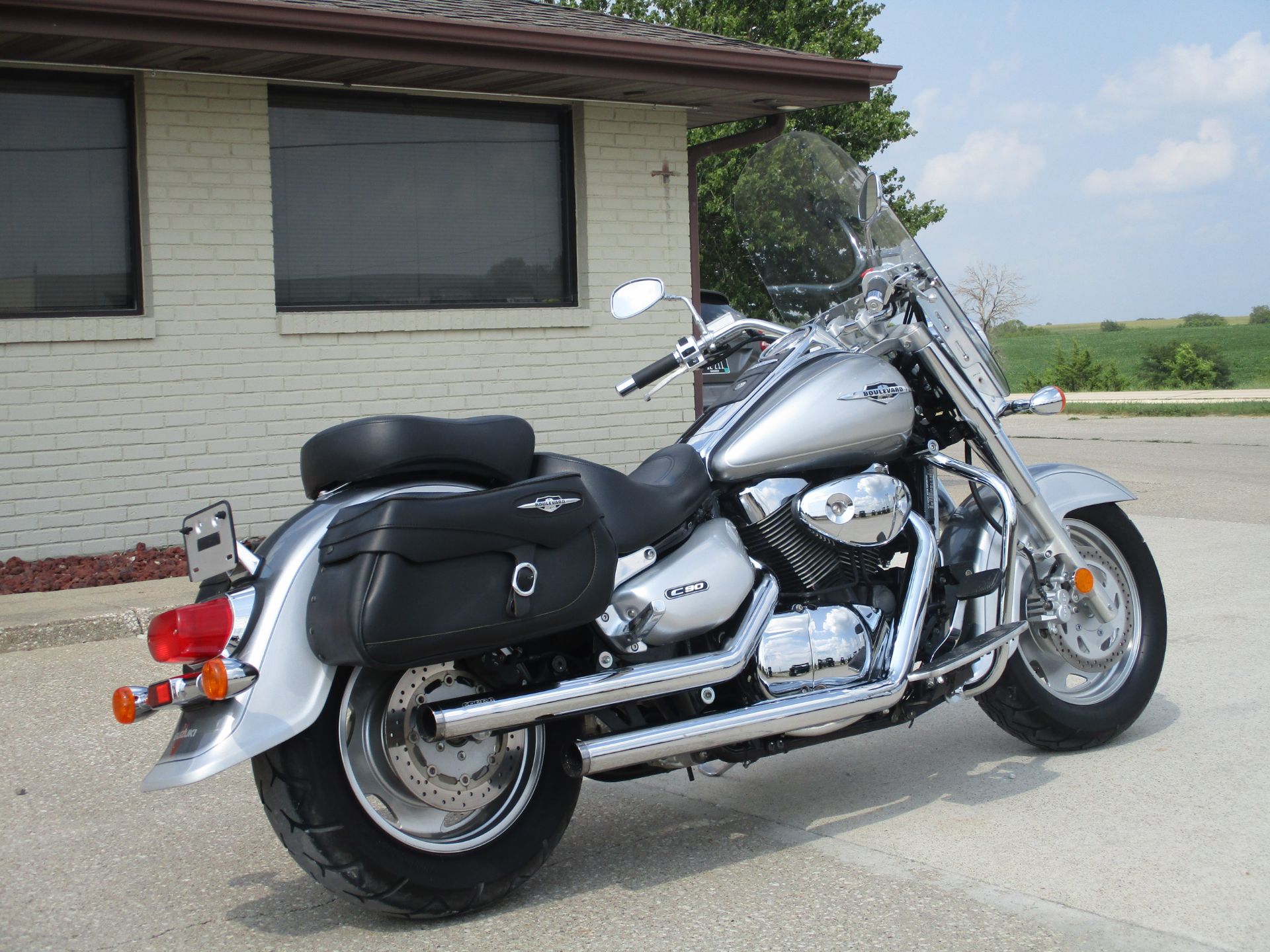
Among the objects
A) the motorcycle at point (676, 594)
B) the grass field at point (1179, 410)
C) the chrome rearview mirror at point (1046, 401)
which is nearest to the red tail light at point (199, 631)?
the motorcycle at point (676, 594)

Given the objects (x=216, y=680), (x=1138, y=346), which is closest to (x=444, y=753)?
(x=216, y=680)

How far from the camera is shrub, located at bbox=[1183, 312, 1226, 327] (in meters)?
73.9

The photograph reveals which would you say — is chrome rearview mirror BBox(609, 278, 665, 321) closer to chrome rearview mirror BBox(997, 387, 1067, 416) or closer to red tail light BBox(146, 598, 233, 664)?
chrome rearview mirror BBox(997, 387, 1067, 416)

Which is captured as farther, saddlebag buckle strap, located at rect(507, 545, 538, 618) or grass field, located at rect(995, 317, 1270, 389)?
grass field, located at rect(995, 317, 1270, 389)

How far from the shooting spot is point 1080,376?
3434cm

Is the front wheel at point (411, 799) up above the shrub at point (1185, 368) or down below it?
below

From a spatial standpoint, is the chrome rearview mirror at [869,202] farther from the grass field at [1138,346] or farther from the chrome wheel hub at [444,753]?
the grass field at [1138,346]

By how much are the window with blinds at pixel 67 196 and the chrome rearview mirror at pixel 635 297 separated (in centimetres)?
522

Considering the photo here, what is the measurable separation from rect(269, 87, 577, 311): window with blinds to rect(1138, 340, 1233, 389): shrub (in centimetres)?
2737

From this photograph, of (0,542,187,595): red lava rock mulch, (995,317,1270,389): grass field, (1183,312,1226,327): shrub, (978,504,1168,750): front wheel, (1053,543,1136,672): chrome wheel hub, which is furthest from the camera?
(1183,312,1226,327): shrub

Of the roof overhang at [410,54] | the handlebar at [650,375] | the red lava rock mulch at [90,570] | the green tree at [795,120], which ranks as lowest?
the red lava rock mulch at [90,570]

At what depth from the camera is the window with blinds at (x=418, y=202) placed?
8547 mm

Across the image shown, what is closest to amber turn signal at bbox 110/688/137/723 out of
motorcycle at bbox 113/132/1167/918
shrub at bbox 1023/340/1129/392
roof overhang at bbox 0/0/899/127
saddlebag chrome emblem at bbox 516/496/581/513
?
motorcycle at bbox 113/132/1167/918

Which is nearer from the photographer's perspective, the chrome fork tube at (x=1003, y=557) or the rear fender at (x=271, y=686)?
the rear fender at (x=271, y=686)
